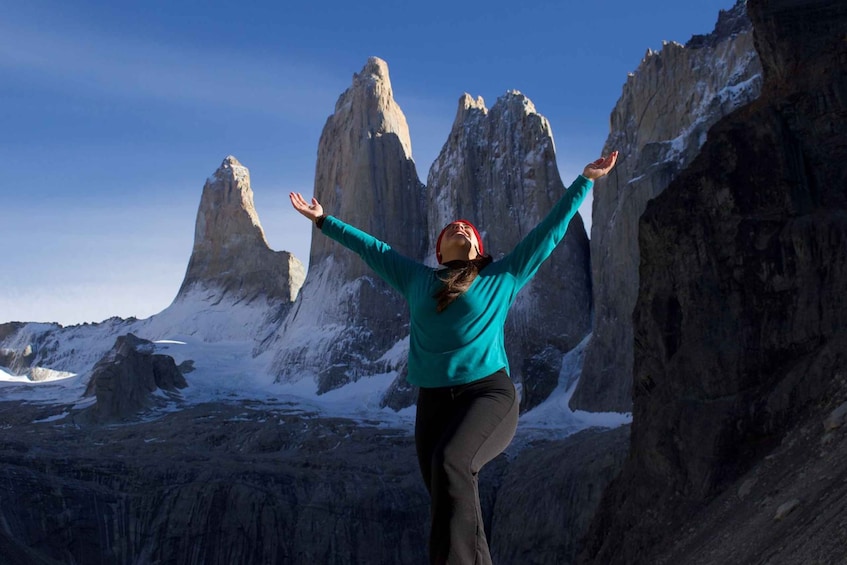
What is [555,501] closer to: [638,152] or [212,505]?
A: [212,505]

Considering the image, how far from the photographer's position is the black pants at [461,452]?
589 centimetres

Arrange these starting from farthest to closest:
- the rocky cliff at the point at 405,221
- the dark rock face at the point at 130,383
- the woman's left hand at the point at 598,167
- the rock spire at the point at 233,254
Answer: the rock spire at the point at 233,254 < the dark rock face at the point at 130,383 < the rocky cliff at the point at 405,221 < the woman's left hand at the point at 598,167

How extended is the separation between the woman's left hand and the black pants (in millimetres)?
1417

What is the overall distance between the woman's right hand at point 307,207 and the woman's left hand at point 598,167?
1628 mm

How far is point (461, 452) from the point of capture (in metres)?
5.90

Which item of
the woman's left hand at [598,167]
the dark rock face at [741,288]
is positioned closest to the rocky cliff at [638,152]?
the dark rock face at [741,288]

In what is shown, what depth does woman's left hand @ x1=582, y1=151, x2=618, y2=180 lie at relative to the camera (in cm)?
698

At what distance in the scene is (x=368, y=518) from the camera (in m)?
61.8

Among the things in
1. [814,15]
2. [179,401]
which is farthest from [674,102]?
[179,401]

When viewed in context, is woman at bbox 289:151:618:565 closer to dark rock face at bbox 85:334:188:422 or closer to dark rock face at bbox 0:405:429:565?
dark rock face at bbox 0:405:429:565

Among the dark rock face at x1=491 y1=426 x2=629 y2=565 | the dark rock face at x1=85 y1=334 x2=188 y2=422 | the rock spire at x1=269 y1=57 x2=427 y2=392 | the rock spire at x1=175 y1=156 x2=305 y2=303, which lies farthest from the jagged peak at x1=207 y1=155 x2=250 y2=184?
the dark rock face at x1=491 y1=426 x2=629 y2=565

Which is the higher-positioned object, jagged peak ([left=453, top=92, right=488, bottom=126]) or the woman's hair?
jagged peak ([left=453, top=92, right=488, bottom=126])

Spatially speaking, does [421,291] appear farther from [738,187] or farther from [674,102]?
[674,102]

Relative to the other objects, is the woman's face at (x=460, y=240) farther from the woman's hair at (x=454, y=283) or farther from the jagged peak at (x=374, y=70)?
the jagged peak at (x=374, y=70)
